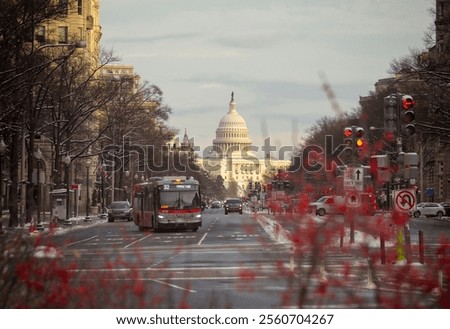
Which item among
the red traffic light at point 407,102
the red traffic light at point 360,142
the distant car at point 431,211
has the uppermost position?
the red traffic light at point 407,102

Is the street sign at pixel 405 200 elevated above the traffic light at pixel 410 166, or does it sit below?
below

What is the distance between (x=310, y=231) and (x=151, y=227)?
4620 centimetres

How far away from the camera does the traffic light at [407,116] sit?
22.8m

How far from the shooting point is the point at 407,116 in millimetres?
22922

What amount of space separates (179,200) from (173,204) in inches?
14.4

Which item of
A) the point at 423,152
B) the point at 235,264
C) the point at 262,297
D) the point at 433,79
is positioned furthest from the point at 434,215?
the point at 262,297

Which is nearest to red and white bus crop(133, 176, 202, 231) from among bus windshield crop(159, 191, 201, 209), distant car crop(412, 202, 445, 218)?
bus windshield crop(159, 191, 201, 209)

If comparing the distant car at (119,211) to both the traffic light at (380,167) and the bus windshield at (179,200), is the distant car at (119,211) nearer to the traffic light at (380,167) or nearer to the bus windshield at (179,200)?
the bus windshield at (179,200)

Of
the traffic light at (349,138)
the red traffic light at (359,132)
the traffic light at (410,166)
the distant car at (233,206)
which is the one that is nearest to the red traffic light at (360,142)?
the red traffic light at (359,132)

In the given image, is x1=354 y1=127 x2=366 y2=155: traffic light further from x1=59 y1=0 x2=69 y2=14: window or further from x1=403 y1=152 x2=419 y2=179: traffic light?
x1=59 y1=0 x2=69 y2=14: window

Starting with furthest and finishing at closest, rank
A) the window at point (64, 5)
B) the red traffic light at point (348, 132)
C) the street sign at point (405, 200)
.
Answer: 1. the window at point (64, 5)
2. the red traffic light at point (348, 132)
3. the street sign at point (405, 200)

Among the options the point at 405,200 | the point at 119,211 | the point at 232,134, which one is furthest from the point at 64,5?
the point at 119,211

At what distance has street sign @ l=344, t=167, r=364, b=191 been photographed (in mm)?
30812

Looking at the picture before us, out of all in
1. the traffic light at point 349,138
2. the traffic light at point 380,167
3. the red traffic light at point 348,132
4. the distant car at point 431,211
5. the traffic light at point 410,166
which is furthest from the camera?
the distant car at point 431,211
